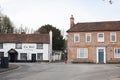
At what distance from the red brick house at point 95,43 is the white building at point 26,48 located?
13380mm

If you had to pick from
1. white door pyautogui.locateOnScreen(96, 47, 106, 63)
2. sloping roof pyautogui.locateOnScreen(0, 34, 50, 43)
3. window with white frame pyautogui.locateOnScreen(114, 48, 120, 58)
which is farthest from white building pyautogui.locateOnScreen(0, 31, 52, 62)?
window with white frame pyautogui.locateOnScreen(114, 48, 120, 58)

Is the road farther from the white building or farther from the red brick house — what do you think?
the white building

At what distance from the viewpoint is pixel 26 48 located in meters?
77.8

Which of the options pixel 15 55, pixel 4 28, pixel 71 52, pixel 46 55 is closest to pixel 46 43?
pixel 46 55

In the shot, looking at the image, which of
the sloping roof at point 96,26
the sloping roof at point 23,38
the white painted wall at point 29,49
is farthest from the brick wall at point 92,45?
the sloping roof at point 23,38

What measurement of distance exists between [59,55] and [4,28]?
19.8 meters

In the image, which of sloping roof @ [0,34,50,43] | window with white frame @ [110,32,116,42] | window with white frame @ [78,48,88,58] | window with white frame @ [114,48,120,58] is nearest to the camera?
window with white frame @ [114,48,120,58]

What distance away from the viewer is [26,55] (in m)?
77.3

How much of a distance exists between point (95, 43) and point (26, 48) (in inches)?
827

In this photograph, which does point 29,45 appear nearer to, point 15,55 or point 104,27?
point 15,55

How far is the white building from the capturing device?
3022 inches

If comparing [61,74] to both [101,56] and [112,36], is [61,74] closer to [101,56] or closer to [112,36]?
[101,56]

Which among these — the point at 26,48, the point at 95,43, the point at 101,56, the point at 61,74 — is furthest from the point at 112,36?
the point at 61,74

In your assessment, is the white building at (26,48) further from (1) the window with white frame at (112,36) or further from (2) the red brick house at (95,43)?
(1) the window with white frame at (112,36)
